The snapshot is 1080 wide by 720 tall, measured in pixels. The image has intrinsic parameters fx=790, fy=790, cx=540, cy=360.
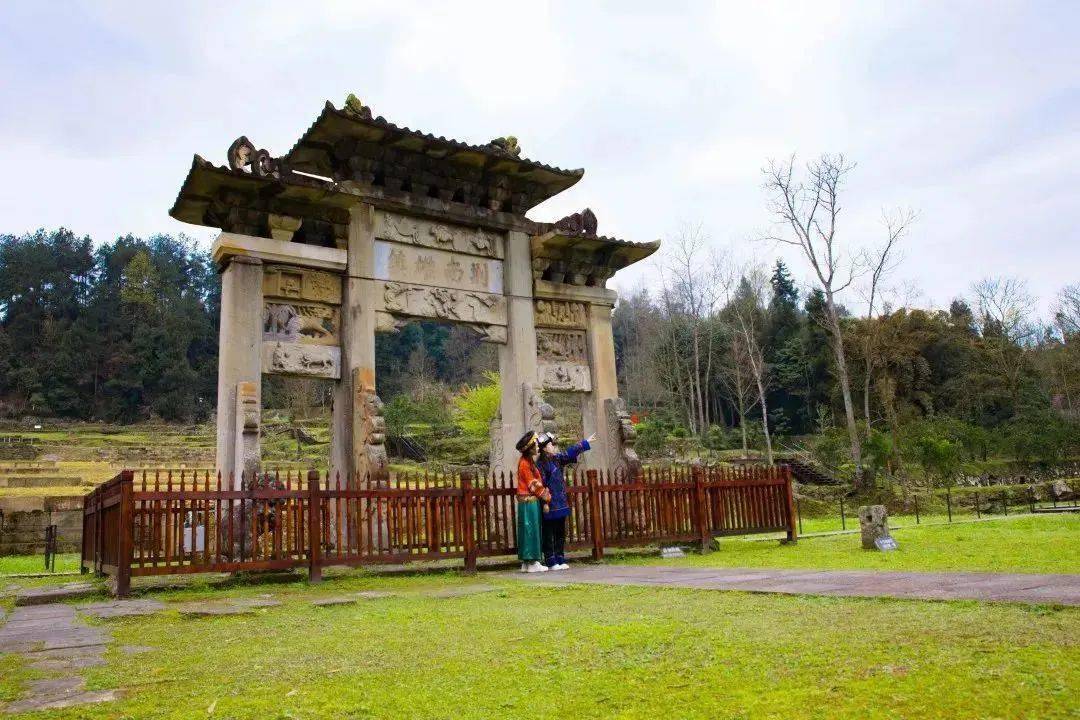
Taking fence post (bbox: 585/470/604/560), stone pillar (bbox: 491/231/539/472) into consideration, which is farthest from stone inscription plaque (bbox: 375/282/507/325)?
fence post (bbox: 585/470/604/560)

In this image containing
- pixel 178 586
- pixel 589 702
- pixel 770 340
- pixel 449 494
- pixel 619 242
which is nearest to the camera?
pixel 589 702

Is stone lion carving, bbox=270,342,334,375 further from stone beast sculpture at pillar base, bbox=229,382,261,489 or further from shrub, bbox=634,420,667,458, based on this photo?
shrub, bbox=634,420,667,458

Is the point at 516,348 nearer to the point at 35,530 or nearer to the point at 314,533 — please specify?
the point at 314,533

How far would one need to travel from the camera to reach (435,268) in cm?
1156

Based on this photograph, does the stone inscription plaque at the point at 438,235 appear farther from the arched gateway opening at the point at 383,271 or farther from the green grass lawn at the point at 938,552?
the green grass lawn at the point at 938,552

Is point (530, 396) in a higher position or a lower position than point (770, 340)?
lower

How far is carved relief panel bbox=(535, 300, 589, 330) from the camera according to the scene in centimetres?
1273

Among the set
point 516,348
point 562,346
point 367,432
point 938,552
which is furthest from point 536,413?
point 938,552

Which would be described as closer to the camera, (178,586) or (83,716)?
(83,716)

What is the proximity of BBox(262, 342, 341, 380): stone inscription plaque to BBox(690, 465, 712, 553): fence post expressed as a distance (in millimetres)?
4942

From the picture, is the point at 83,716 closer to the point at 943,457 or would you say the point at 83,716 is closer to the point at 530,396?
the point at 530,396

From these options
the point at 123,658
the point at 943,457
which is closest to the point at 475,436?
the point at 943,457

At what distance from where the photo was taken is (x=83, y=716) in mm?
2744

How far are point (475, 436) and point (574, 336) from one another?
25.7m
